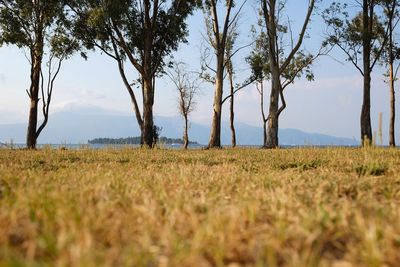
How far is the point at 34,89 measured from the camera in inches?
945

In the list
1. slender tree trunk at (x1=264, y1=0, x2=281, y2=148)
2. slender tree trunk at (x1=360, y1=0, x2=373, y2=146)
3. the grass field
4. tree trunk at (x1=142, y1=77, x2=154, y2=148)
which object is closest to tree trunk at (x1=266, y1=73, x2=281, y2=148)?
slender tree trunk at (x1=264, y1=0, x2=281, y2=148)

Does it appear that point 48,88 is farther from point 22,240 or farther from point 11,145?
point 22,240

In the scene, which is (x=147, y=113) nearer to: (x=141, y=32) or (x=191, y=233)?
(x=141, y=32)

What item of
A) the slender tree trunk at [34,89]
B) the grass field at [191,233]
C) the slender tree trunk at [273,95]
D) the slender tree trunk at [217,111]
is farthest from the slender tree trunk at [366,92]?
the grass field at [191,233]

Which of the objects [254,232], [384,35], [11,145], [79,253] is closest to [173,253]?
[79,253]

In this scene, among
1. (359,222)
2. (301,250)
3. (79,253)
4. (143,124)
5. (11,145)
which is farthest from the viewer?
(143,124)

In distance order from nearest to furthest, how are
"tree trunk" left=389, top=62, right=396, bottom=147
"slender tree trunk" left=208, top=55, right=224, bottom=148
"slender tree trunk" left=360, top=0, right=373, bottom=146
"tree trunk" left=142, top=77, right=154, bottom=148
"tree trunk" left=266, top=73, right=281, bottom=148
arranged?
"tree trunk" left=266, top=73, right=281, bottom=148
"tree trunk" left=142, top=77, right=154, bottom=148
"slender tree trunk" left=208, top=55, right=224, bottom=148
"slender tree trunk" left=360, top=0, right=373, bottom=146
"tree trunk" left=389, top=62, right=396, bottom=147

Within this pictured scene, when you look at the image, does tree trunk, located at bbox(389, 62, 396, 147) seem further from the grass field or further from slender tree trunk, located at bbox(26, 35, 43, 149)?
the grass field

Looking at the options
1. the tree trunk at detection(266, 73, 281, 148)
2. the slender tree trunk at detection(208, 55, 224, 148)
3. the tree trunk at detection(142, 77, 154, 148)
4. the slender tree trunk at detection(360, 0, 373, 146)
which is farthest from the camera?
the slender tree trunk at detection(360, 0, 373, 146)

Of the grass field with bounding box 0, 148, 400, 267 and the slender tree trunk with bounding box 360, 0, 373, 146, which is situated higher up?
the slender tree trunk with bounding box 360, 0, 373, 146

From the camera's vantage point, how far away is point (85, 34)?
2511cm

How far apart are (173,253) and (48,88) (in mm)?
25473

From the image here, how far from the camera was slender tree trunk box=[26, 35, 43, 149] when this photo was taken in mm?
→ 23547

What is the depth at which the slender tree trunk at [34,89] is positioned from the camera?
927 inches
